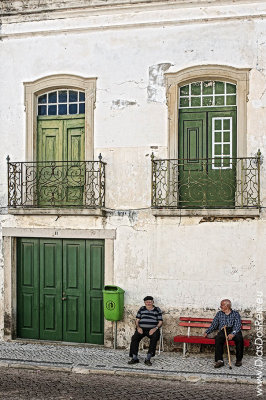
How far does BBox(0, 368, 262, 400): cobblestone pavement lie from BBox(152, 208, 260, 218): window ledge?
10.0ft

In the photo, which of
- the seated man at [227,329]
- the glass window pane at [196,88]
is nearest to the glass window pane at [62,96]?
the glass window pane at [196,88]

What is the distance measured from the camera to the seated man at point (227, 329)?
9.47 m

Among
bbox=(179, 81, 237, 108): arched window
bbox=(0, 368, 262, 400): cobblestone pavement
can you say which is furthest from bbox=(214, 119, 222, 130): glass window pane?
bbox=(0, 368, 262, 400): cobblestone pavement

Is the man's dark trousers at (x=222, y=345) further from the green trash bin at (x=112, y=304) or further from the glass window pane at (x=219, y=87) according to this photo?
the glass window pane at (x=219, y=87)

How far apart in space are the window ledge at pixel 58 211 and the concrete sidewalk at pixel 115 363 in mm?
2706

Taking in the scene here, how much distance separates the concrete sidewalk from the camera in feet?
29.5

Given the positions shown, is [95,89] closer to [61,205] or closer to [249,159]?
[61,205]

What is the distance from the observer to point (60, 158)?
11.3 m

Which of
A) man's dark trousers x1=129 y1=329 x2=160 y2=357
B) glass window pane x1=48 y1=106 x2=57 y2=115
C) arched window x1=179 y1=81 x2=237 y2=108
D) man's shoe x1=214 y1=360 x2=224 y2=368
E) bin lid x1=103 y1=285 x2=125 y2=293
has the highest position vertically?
arched window x1=179 y1=81 x2=237 y2=108

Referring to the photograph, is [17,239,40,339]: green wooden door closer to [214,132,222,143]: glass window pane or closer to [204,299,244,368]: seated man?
[204,299,244,368]: seated man

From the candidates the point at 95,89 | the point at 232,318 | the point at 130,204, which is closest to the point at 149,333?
the point at 232,318

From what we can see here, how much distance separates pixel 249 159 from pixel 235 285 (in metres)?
2.40

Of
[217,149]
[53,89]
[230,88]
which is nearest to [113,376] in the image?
[217,149]

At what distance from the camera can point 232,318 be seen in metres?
9.67
